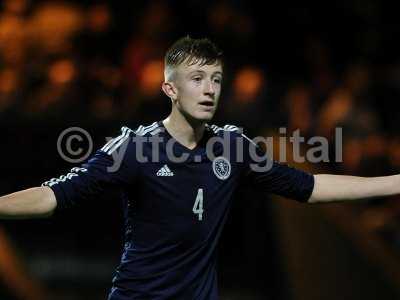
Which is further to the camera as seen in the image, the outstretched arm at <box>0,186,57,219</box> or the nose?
the nose

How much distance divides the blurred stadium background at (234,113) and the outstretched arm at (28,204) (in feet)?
10.0

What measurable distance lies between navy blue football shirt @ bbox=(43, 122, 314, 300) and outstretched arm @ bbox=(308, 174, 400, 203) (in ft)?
1.69

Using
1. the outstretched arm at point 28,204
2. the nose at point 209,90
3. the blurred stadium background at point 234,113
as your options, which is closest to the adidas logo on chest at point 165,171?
the nose at point 209,90

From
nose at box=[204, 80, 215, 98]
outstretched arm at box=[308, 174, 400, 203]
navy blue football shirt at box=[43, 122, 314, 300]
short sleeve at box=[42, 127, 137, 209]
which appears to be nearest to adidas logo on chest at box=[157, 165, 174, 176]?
navy blue football shirt at box=[43, 122, 314, 300]

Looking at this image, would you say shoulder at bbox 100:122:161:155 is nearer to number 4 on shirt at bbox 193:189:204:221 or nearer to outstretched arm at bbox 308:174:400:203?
number 4 on shirt at bbox 193:189:204:221

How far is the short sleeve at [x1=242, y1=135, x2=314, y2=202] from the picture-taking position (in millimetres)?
4875

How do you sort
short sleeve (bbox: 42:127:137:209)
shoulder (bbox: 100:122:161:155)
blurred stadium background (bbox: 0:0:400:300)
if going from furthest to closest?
blurred stadium background (bbox: 0:0:400:300)
shoulder (bbox: 100:122:161:155)
short sleeve (bbox: 42:127:137:209)

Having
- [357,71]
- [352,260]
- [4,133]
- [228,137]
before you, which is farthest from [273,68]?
[228,137]

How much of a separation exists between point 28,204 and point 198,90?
3.57 ft

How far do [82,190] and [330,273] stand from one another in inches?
150

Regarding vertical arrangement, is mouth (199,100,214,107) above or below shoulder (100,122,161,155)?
above

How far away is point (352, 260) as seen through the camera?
308 inches
